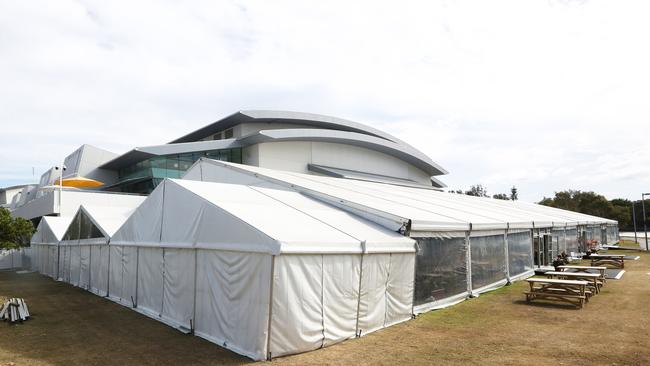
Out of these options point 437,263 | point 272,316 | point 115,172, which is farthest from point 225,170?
point 115,172

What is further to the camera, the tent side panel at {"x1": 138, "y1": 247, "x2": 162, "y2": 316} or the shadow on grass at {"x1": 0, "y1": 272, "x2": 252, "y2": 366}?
the tent side panel at {"x1": 138, "y1": 247, "x2": 162, "y2": 316}

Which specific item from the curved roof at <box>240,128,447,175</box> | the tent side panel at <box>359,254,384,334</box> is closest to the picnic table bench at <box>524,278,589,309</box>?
the tent side panel at <box>359,254,384,334</box>

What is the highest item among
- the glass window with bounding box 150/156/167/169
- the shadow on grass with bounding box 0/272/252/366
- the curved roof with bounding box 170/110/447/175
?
the curved roof with bounding box 170/110/447/175

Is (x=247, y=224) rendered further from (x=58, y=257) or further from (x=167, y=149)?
(x=167, y=149)

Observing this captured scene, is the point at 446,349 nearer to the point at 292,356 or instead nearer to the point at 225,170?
the point at 292,356

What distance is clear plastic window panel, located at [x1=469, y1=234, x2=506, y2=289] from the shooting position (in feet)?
40.3

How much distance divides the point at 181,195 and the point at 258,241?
3.41 metres

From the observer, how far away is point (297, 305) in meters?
7.11

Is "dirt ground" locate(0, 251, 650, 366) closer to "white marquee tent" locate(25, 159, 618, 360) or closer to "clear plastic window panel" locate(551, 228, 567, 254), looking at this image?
"white marquee tent" locate(25, 159, 618, 360)

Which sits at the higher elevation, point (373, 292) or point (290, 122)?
point (290, 122)

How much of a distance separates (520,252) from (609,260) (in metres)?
8.58

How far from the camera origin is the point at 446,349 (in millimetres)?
7250

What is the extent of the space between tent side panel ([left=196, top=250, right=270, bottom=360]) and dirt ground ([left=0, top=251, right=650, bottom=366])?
0.27 m

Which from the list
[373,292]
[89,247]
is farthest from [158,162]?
[373,292]
